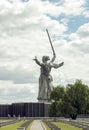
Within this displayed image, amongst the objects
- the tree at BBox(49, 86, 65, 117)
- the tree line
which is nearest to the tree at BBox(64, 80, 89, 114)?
the tree line

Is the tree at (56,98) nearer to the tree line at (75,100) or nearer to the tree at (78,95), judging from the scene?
the tree line at (75,100)

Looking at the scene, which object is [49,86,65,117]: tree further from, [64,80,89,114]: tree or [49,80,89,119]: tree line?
[64,80,89,114]: tree

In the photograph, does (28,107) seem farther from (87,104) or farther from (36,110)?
(87,104)

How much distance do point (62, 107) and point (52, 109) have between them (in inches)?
521

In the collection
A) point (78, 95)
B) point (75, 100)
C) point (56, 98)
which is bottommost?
point (75, 100)

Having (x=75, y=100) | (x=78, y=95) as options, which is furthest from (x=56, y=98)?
(x=78, y=95)

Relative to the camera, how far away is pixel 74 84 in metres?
136

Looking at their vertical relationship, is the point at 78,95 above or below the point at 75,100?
above

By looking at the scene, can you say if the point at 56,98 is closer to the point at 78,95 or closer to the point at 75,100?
the point at 75,100

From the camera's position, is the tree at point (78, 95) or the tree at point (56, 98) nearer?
the tree at point (78, 95)

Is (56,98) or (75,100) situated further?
(56,98)

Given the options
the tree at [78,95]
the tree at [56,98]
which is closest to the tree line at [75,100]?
the tree at [78,95]

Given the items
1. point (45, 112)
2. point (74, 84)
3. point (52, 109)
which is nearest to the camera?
point (74, 84)

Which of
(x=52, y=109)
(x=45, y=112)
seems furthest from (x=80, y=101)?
(x=45, y=112)
